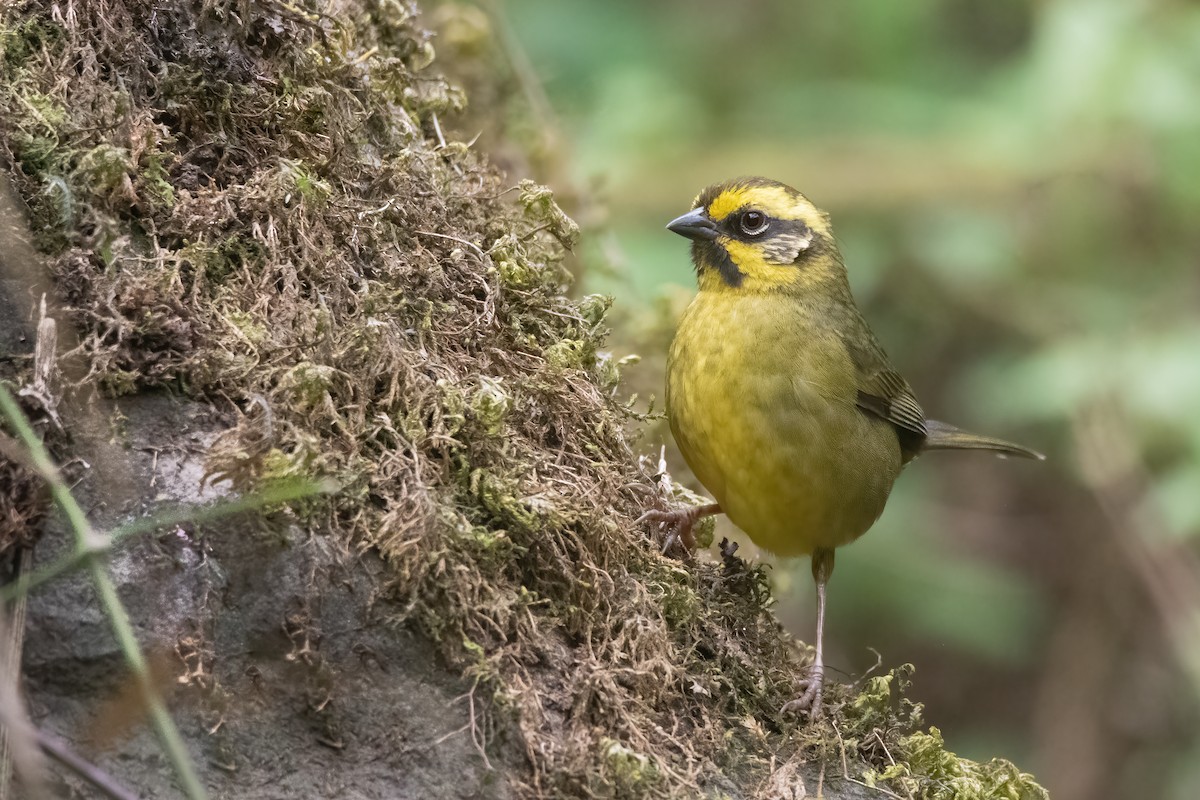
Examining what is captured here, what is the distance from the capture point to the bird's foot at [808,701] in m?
3.07

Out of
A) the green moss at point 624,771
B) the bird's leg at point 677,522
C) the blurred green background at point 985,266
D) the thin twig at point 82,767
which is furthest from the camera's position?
the blurred green background at point 985,266

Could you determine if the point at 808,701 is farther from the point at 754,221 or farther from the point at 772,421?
the point at 754,221

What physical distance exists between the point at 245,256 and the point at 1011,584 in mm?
6826

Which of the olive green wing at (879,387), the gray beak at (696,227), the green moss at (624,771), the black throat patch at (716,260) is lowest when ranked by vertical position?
the green moss at (624,771)

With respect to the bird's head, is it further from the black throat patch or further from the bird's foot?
the bird's foot

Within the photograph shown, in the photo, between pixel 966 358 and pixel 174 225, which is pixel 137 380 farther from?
pixel 966 358

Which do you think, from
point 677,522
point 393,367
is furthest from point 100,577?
point 677,522

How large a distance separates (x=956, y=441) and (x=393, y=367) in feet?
10.2

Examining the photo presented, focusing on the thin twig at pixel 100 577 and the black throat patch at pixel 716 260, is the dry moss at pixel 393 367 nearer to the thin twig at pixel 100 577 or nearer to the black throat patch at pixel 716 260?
the thin twig at pixel 100 577

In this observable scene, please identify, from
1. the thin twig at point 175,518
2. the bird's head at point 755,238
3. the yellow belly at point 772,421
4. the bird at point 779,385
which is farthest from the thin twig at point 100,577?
the bird's head at point 755,238

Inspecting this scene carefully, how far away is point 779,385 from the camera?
3891mm

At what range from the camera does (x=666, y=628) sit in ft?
9.75

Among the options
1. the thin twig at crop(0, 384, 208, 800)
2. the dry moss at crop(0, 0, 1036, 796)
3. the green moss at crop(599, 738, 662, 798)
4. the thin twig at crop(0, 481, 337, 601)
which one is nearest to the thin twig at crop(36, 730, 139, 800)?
the thin twig at crop(0, 384, 208, 800)

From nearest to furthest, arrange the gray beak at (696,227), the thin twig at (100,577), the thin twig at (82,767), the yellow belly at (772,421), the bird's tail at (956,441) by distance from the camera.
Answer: the thin twig at (82,767)
the thin twig at (100,577)
the yellow belly at (772,421)
the gray beak at (696,227)
the bird's tail at (956,441)
